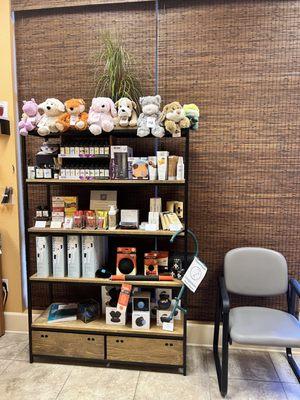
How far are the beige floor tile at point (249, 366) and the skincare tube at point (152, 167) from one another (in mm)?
1437

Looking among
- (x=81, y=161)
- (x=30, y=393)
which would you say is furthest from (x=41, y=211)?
(x=30, y=393)

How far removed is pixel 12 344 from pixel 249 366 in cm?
186

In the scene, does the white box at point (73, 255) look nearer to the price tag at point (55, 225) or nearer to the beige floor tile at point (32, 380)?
the price tag at point (55, 225)

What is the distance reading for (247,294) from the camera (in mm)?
2258

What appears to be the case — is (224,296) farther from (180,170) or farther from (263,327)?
(180,170)

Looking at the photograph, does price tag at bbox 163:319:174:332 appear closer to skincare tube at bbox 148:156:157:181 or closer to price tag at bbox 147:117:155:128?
skincare tube at bbox 148:156:157:181

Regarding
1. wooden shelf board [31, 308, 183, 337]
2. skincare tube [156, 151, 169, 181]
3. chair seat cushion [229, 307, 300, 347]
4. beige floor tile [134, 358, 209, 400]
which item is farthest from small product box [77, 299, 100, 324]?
skincare tube [156, 151, 169, 181]

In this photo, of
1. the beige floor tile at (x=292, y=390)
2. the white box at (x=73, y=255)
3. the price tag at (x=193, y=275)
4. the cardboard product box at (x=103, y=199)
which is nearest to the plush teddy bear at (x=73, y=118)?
the cardboard product box at (x=103, y=199)

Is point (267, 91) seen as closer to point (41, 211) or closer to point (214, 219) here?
point (214, 219)

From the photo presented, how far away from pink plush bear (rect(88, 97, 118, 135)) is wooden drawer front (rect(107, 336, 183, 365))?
1.45 meters

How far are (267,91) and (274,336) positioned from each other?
5.51 ft

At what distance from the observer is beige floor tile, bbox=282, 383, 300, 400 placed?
1956 mm

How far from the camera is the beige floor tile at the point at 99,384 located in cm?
195

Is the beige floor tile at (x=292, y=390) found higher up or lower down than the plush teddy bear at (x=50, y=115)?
lower down
